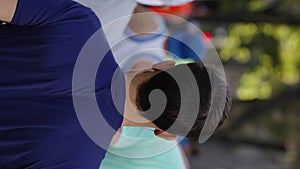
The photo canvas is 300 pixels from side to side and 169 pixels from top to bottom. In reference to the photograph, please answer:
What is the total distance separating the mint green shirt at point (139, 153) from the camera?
1.36 metres

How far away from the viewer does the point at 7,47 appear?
977mm

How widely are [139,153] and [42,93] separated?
492mm

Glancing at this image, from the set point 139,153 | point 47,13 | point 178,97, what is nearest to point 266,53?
point 139,153

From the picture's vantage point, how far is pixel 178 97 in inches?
39.9

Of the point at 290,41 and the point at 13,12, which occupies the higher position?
the point at 13,12

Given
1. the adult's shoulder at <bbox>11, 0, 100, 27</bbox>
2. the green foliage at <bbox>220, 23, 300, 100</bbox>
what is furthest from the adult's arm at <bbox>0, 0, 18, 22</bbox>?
the green foliage at <bbox>220, 23, 300, 100</bbox>

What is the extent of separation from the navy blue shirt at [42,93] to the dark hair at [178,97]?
123 millimetres

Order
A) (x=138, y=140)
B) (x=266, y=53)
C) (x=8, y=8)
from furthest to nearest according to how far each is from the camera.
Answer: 1. (x=266, y=53)
2. (x=138, y=140)
3. (x=8, y=8)

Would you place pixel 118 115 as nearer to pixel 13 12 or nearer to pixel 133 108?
pixel 133 108

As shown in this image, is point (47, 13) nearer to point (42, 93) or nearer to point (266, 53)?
point (42, 93)

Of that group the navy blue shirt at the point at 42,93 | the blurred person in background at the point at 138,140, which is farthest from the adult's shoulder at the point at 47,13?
the blurred person in background at the point at 138,140

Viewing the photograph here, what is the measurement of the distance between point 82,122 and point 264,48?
218cm

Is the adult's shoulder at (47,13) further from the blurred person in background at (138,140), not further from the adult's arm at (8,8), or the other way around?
the blurred person in background at (138,140)

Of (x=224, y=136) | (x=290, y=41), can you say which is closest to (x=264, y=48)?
(x=290, y=41)
